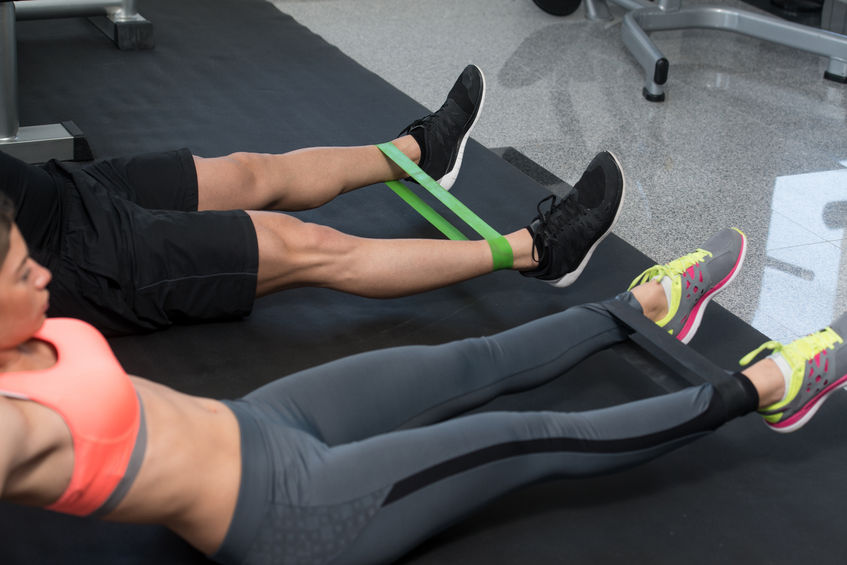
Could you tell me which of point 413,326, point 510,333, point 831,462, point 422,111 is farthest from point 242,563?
point 422,111

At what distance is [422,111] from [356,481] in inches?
71.8

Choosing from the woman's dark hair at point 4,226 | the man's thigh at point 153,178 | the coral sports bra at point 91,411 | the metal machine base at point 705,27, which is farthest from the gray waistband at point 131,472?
the metal machine base at point 705,27

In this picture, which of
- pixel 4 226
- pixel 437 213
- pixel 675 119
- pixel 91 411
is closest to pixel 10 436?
pixel 91 411

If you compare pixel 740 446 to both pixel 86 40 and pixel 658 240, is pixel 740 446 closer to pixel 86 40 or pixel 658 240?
pixel 658 240

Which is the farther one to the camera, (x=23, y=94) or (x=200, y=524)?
(x=23, y=94)

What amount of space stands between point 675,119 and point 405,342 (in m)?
1.67

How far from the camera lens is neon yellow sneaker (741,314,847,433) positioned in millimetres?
1354

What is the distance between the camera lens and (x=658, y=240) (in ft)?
7.22

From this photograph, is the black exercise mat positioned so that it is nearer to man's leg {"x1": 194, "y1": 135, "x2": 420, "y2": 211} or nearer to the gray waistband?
man's leg {"x1": 194, "y1": 135, "x2": 420, "y2": 211}

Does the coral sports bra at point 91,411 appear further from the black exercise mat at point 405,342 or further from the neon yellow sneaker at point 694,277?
the neon yellow sneaker at point 694,277

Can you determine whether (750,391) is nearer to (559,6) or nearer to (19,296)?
(19,296)

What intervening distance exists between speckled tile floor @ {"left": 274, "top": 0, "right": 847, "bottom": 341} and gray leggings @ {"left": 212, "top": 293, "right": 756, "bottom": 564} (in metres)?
0.80

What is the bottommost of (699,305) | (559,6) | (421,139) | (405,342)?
(405,342)

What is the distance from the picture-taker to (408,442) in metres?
1.06
